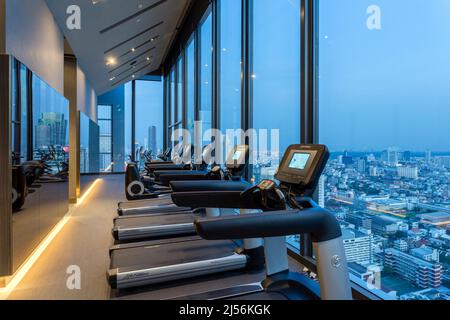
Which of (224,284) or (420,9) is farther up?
(420,9)

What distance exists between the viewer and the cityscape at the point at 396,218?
166cm

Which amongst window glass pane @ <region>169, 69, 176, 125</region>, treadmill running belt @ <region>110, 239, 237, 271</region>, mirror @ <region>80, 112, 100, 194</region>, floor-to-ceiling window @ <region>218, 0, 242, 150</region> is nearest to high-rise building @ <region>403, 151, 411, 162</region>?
treadmill running belt @ <region>110, 239, 237, 271</region>

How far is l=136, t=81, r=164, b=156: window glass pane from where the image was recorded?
459 inches

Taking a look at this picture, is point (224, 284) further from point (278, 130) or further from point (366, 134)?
point (278, 130)

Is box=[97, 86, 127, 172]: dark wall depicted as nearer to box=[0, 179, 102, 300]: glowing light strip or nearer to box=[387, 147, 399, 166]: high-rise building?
box=[0, 179, 102, 300]: glowing light strip

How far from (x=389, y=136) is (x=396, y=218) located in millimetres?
534

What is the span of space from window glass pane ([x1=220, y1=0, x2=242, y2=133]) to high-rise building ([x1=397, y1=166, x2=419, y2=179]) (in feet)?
8.39

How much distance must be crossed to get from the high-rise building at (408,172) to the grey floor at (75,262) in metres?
2.17

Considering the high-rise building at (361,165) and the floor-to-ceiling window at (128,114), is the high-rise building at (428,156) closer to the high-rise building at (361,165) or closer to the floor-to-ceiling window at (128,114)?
the high-rise building at (361,165)

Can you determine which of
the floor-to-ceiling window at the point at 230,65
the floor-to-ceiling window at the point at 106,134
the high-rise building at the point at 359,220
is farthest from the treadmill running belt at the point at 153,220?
the floor-to-ceiling window at the point at 106,134

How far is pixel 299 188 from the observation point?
148 cm

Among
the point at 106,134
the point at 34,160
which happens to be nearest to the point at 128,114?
the point at 106,134
